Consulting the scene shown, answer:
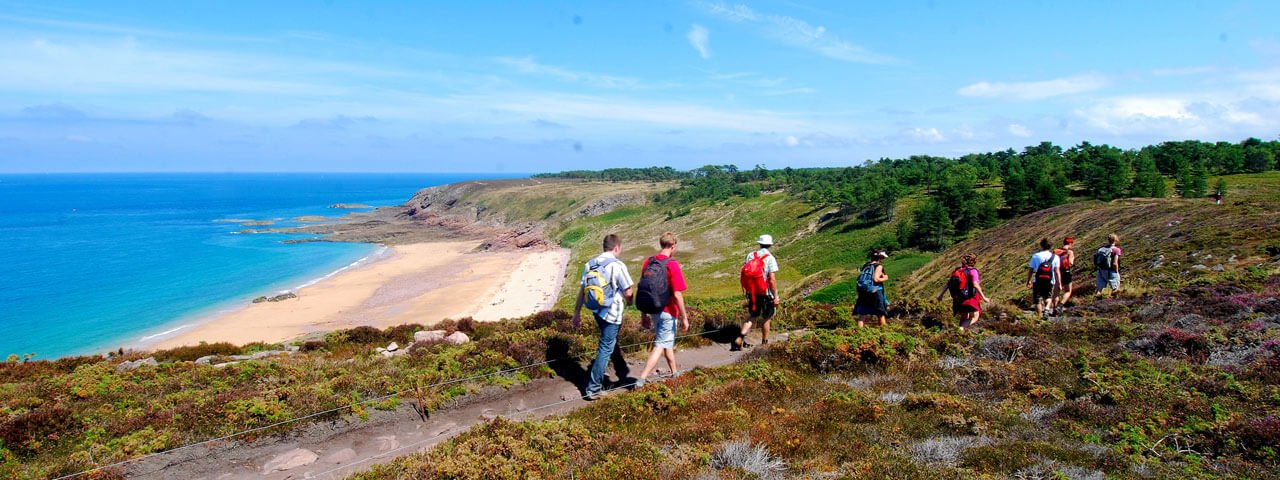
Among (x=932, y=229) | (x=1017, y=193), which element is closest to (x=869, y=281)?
(x=932, y=229)

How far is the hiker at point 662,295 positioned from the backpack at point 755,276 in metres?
2.14

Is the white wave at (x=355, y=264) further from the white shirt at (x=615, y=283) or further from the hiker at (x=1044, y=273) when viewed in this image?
the hiker at (x=1044, y=273)

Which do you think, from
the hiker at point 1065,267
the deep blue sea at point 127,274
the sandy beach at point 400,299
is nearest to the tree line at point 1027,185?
the sandy beach at point 400,299

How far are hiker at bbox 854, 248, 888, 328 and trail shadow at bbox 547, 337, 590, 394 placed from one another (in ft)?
16.9

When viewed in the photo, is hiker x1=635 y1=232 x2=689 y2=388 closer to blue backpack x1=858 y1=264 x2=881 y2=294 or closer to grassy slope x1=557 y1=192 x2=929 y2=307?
blue backpack x1=858 y1=264 x2=881 y2=294

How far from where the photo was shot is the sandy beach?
38469 mm

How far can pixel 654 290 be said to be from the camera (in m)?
7.70

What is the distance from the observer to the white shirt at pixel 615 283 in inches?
302

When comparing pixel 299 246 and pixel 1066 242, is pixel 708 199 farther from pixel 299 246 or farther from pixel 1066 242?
pixel 1066 242

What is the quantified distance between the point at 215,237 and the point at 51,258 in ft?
72.1

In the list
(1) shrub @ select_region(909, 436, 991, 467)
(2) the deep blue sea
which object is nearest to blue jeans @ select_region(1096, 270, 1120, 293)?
(1) shrub @ select_region(909, 436, 991, 467)

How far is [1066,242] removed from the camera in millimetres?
13836

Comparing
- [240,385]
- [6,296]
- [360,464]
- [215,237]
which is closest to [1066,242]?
[360,464]

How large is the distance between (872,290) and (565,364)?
5.80 m
